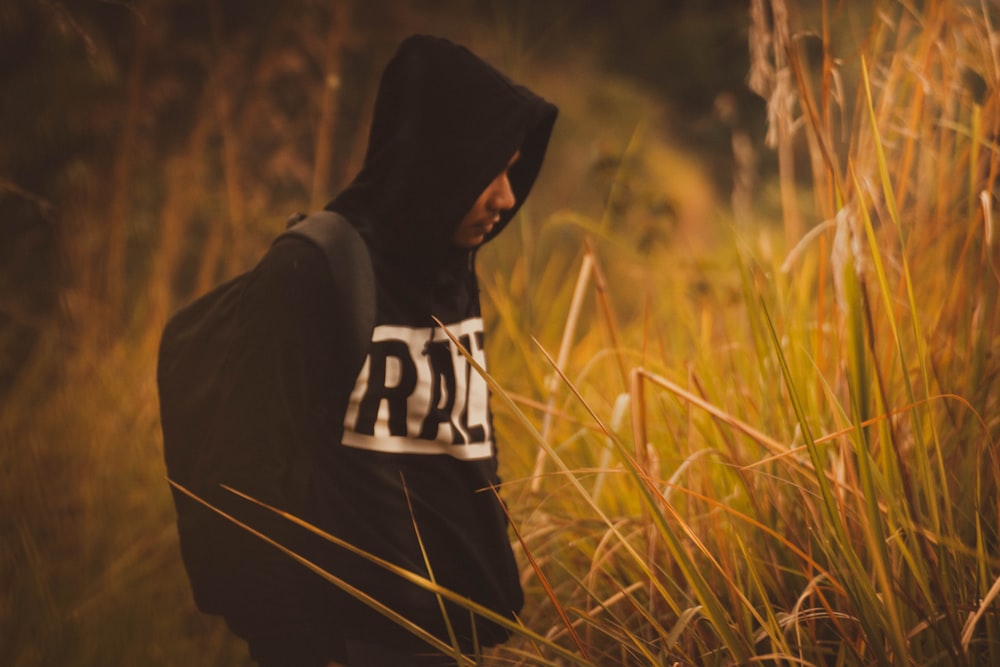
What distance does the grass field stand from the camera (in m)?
0.94

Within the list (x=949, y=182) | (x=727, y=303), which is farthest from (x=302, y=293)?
(x=727, y=303)

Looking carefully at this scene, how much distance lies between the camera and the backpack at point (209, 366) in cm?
107

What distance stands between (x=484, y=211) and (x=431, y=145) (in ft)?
0.42

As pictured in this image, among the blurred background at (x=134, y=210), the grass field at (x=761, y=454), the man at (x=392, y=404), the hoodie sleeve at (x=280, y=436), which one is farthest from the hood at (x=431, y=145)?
the blurred background at (x=134, y=210)

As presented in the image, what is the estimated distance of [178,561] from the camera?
6.68 ft

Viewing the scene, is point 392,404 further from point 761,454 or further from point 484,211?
point 761,454

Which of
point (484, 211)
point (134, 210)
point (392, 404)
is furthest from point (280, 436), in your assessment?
point (134, 210)

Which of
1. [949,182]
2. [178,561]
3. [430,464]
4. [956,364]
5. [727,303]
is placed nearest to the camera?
[430,464]

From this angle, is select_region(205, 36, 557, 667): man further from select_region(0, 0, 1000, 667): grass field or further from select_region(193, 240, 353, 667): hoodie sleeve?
select_region(0, 0, 1000, 667): grass field

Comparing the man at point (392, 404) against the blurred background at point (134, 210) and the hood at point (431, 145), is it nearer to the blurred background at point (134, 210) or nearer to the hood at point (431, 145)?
the hood at point (431, 145)

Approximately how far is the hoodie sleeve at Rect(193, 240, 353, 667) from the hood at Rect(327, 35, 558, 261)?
172mm

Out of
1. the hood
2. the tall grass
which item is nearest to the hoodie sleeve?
the hood

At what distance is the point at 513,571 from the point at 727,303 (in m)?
1.17

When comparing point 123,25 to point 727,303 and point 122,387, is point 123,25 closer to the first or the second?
point 122,387
